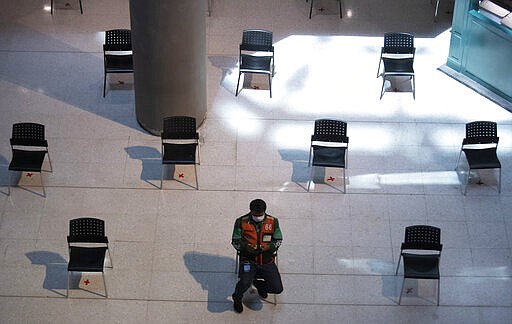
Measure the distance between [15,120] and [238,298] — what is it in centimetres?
531

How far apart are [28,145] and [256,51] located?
4.20 m

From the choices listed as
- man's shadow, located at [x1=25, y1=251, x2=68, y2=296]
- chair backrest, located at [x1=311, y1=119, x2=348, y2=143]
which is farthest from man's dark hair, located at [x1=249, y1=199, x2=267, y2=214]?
man's shadow, located at [x1=25, y1=251, x2=68, y2=296]

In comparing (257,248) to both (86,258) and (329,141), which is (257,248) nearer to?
(86,258)

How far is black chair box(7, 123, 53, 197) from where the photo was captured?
14.0m

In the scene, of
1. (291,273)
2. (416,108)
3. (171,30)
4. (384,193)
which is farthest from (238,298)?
(416,108)

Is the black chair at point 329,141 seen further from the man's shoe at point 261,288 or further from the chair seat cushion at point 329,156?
the man's shoe at point 261,288

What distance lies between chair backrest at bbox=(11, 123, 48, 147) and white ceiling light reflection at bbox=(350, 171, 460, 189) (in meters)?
4.62

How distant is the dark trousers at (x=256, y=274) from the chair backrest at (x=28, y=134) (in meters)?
3.69

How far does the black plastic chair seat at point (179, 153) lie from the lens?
14062mm

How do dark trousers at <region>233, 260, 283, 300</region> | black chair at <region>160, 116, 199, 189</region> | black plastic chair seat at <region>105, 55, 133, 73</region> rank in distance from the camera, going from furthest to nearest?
black plastic chair seat at <region>105, 55, 133, 73</region>, black chair at <region>160, 116, 199, 189</region>, dark trousers at <region>233, 260, 283, 300</region>

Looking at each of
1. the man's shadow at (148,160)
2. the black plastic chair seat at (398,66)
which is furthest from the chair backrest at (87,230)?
the black plastic chair seat at (398,66)

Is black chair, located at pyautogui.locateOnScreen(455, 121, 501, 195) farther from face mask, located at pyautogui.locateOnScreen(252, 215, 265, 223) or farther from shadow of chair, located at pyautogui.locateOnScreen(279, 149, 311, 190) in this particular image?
face mask, located at pyautogui.locateOnScreen(252, 215, 265, 223)

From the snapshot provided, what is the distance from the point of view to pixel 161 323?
12.4m

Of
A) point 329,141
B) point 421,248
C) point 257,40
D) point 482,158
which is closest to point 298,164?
point 329,141
